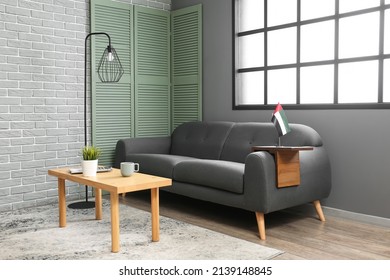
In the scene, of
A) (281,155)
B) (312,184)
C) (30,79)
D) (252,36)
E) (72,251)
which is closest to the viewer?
(72,251)

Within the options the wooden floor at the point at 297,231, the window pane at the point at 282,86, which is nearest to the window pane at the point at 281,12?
the window pane at the point at 282,86

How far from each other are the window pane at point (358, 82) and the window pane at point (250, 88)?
829mm

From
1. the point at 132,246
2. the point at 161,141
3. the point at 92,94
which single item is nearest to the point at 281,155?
the point at 132,246

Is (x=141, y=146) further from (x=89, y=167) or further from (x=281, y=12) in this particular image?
(x=281, y=12)

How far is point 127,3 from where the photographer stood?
446cm

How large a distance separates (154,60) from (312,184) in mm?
2313

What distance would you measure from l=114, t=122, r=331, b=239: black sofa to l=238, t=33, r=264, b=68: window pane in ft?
2.06

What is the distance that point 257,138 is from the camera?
12.0 ft

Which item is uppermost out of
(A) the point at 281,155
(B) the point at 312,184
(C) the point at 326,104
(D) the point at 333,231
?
(C) the point at 326,104

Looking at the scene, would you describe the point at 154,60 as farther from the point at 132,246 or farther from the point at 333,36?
the point at 132,246

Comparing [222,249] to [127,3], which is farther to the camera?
[127,3]

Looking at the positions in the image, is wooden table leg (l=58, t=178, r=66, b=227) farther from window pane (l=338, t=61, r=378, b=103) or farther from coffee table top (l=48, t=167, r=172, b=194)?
window pane (l=338, t=61, r=378, b=103)

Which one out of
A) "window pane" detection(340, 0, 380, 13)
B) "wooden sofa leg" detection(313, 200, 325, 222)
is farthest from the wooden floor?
"window pane" detection(340, 0, 380, 13)

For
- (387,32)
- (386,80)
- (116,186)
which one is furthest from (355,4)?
(116,186)
